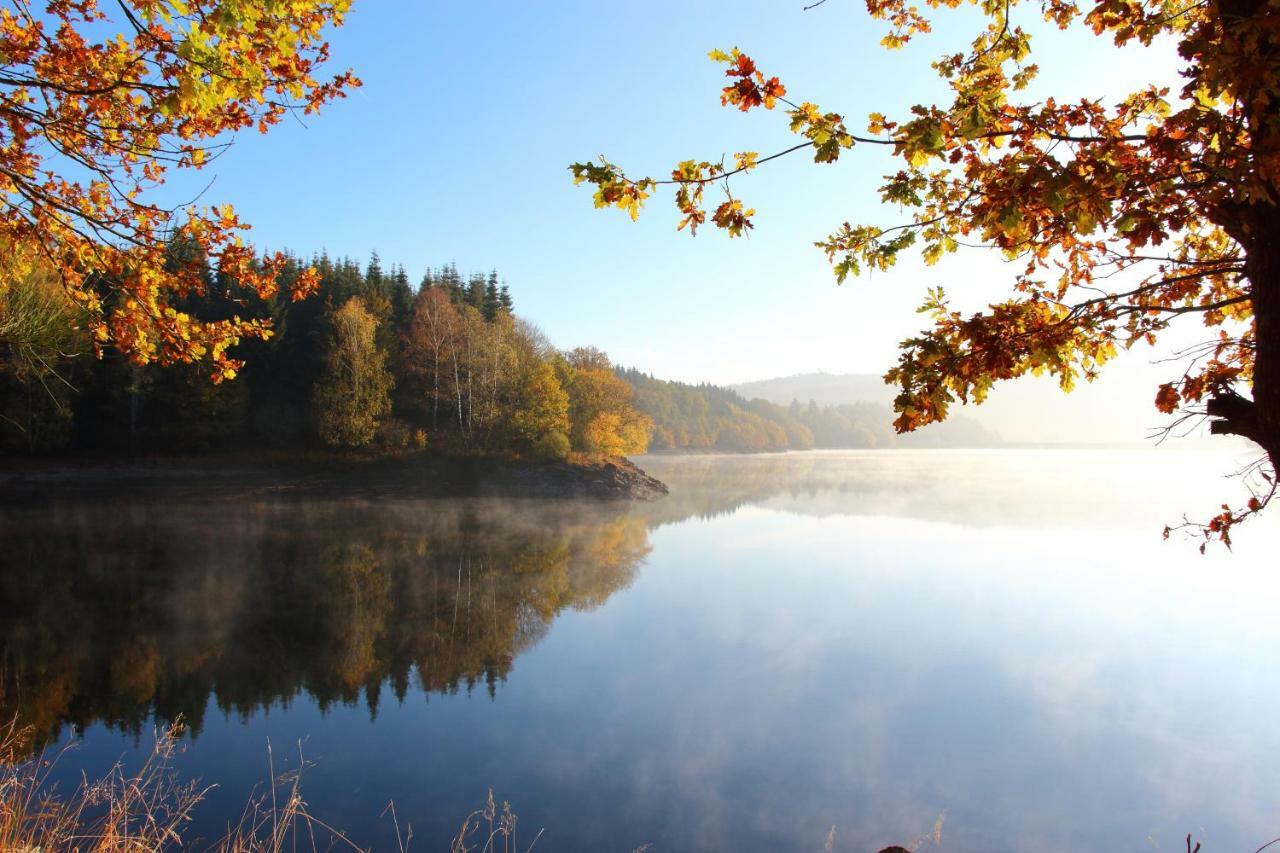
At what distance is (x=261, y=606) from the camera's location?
46.1 ft

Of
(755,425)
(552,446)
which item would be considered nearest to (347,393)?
(552,446)

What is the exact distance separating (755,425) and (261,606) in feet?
375

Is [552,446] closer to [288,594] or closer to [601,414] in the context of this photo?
[601,414]

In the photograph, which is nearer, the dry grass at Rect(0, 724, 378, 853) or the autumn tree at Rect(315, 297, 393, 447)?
the dry grass at Rect(0, 724, 378, 853)

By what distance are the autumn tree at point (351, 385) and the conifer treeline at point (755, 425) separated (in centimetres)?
4823

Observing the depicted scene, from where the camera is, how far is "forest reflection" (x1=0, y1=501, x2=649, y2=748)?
9859mm

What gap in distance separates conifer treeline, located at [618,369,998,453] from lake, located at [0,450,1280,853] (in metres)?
66.5

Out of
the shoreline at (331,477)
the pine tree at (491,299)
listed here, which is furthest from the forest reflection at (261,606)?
the pine tree at (491,299)

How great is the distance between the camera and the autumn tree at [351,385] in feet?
121

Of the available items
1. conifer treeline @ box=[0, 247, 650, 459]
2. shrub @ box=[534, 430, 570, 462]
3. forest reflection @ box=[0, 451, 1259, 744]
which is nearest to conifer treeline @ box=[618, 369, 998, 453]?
conifer treeline @ box=[0, 247, 650, 459]

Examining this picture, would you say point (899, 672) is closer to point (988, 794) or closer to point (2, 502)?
point (988, 794)

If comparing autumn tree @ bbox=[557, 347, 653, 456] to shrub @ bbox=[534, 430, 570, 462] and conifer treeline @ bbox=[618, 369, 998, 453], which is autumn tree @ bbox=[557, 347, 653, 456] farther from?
conifer treeline @ bbox=[618, 369, 998, 453]

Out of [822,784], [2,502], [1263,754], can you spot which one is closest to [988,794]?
Result: [822,784]

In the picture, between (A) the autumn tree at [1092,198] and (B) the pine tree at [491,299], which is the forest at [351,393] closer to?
(B) the pine tree at [491,299]
